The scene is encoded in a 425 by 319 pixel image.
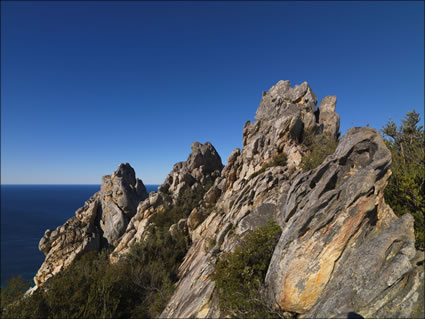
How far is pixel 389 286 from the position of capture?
21.8ft

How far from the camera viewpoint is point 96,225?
43.8 m

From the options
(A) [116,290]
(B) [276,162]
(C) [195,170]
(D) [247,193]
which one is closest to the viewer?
(A) [116,290]

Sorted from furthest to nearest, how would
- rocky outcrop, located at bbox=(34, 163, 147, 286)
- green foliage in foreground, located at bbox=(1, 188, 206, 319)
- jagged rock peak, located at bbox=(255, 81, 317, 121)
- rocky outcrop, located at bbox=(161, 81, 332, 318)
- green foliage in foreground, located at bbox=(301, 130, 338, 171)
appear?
jagged rock peak, located at bbox=(255, 81, 317, 121), rocky outcrop, located at bbox=(34, 163, 147, 286), green foliage in foreground, located at bbox=(301, 130, 338, 171), rocky outcrop, located at bbox=(161, 81, 332, 318), green foliage in foreground, located at bbox=(1, 188, 206, 319)

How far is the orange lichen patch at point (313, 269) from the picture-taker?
838cm

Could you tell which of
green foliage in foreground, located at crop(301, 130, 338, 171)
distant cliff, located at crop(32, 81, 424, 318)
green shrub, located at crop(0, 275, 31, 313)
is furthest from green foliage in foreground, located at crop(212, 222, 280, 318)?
green shrub, located at crop(0, 275, 31, 313)

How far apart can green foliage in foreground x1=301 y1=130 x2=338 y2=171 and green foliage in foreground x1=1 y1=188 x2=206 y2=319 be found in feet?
65.4

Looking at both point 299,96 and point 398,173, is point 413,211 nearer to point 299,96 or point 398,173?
point 398,173

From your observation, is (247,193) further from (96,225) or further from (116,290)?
(96,225)

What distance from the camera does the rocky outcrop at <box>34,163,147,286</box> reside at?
35662mm

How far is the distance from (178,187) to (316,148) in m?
27.6

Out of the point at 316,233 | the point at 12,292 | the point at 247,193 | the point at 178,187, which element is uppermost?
the point at 247,193

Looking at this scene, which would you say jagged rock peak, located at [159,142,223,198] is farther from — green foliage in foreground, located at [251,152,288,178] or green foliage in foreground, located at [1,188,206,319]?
green foliage in foreground, located at [251,152,288,178]

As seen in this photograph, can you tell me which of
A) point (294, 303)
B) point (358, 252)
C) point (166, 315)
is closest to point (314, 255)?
point (358, 252)

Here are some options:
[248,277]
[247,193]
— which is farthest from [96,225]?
[248,277]
